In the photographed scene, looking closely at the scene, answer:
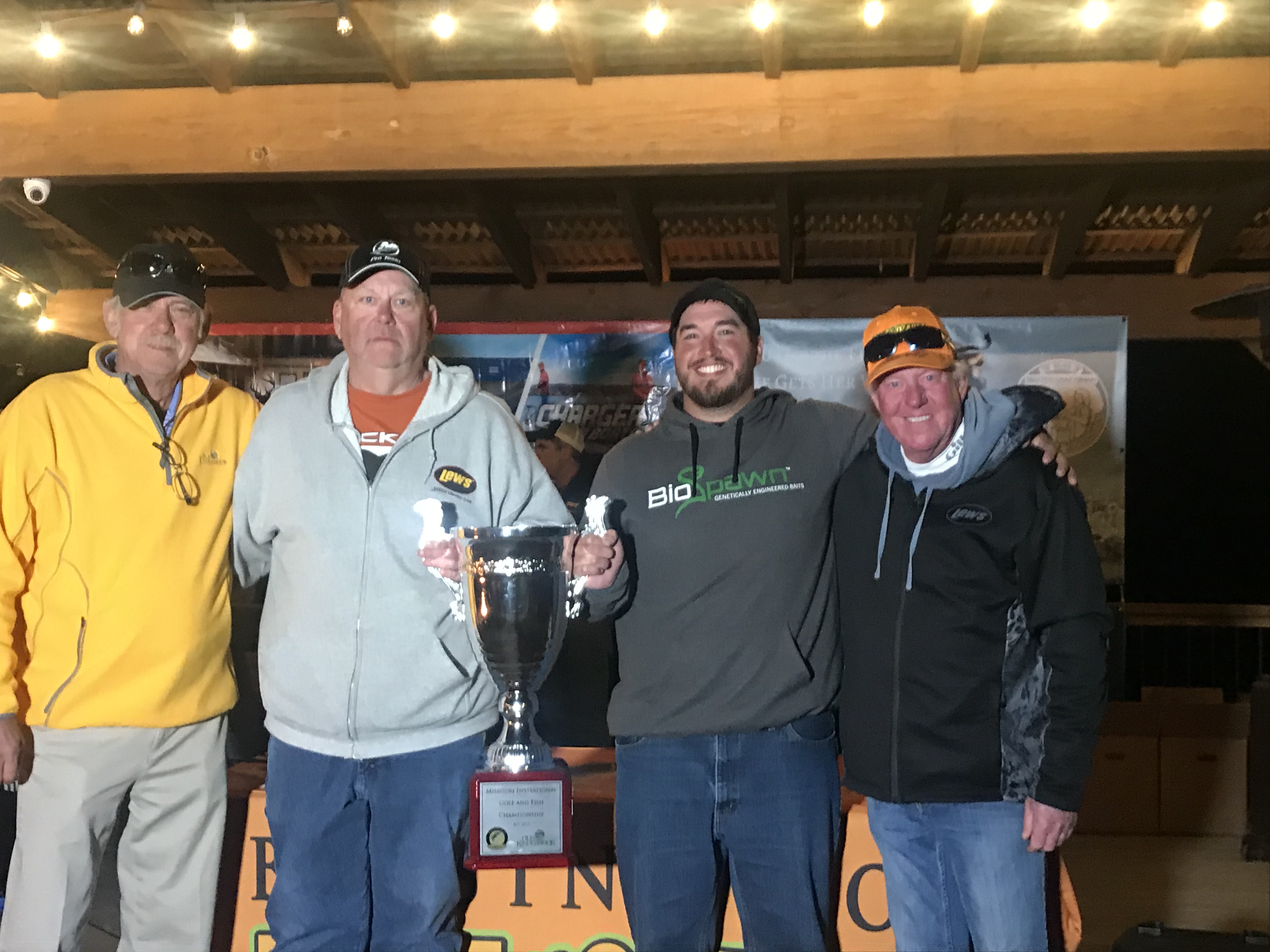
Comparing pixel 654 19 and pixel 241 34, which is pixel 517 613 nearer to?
pixel 654 19

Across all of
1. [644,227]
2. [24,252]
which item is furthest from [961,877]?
[24,252]

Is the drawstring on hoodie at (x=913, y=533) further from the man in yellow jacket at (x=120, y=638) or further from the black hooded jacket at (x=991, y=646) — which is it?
the man in yellow jacket at (x=120, y=638)

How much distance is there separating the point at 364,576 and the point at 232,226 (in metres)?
3.23

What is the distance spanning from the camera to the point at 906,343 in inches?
70.9

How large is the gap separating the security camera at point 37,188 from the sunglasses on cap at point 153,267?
6.33 feet

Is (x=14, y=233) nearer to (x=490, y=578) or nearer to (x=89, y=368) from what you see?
(x=89, y=368)

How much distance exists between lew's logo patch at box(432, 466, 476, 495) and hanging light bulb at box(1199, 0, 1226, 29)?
2527 mm

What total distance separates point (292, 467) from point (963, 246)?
146 inches

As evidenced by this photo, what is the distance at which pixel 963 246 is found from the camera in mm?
4688

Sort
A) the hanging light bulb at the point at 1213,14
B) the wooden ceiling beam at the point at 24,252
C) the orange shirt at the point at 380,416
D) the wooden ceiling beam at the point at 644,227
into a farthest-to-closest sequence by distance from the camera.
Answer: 1. the wooden ceiling beam at the point at 24,252
2. the wooden ceiling beam at the point at 644,227
3. the hanging light bulb at the point at 1213,14
4. the orange shirt at the point at 380,416

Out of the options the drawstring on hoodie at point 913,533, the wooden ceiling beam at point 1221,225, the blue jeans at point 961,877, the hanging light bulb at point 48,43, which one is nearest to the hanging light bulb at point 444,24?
the hanging light bulb at point 48,43

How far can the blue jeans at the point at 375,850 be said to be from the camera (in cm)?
184

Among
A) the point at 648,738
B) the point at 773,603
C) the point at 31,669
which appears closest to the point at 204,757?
the point at 31,669

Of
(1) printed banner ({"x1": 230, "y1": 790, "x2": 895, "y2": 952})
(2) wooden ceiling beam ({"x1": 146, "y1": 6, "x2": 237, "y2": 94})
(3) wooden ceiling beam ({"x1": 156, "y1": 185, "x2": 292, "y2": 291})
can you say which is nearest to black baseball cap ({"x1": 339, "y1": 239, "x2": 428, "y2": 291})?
(1) printed banner ({"x1": 230, "y1": 790, "x2": 895, "y2": 952})
